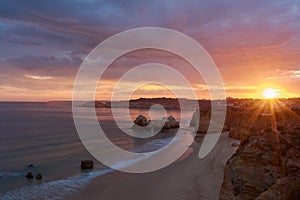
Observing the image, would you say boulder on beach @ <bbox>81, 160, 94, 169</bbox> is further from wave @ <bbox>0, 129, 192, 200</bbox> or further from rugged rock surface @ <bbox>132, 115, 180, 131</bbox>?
rugged rock surface @ <bbox>132, 115, 180, 131</bbox>

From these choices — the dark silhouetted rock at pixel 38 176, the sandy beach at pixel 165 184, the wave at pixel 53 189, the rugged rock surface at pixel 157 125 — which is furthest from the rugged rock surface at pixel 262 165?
the rugged rock surface at pixel 157 125

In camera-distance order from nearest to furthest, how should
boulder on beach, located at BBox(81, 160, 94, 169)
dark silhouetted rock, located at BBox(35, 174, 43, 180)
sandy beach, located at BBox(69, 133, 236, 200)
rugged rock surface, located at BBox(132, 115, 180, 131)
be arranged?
sandy beach, located at BBox(69, 133, 236, 200) < dark silhouetted rock, located at BBox(35, 174, 43, 180) < boulder on beach, located at BBox(81, 160, 94, 169) < rugged rock surface, located at BBox(132, 115, 180, 131)

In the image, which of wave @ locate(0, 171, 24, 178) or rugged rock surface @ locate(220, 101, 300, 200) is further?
wave @ locate(0, 171, 24, 178)

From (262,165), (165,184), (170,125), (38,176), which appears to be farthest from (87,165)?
(170,125)

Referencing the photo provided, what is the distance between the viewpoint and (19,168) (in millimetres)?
30344

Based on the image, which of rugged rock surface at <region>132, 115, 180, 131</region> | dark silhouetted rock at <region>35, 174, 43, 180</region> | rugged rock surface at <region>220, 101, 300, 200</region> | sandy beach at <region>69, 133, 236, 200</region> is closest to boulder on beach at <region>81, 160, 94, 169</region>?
sandy beach at <region>69, 133, 236, 200</region>

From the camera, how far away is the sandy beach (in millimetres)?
18828

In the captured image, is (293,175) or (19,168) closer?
(293,175)

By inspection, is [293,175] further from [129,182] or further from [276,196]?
[129,182]

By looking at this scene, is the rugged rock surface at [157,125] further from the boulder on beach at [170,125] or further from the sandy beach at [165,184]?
the sandy beach at [165,184]

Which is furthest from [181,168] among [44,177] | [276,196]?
[276,196]

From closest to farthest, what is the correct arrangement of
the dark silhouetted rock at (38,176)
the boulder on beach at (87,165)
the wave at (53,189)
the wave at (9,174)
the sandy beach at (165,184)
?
the sandy beach at (165,184), the wave at (53,189), the dark silhouetted rock at (38,176), the wave at (9,174), the boulder on beach at (87,165)

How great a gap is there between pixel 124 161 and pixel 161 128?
40.7 metres

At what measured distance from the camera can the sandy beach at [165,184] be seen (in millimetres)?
18828
